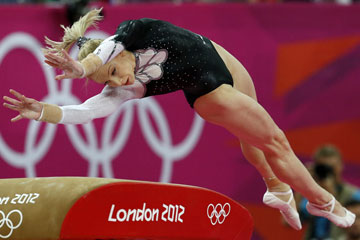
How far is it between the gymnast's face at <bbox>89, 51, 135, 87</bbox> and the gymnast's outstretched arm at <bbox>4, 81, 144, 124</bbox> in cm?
12

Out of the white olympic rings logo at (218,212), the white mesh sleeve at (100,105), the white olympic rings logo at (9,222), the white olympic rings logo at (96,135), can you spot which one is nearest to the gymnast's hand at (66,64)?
the white mesh sleeve at (100,105)

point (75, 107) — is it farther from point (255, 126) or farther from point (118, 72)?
point (255, 126)

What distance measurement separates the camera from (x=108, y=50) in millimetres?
3725

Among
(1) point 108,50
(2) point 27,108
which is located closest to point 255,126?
(1) point 108,50

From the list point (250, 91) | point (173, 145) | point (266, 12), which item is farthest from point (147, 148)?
point (250, 91)

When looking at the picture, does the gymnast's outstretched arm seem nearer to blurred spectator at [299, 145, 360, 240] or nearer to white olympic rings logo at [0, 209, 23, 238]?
white olympic rings logo at [0, 209, 23, 238]

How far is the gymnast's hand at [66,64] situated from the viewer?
11.6 ft

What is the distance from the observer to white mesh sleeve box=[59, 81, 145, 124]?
3.82 meters

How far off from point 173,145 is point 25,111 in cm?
298

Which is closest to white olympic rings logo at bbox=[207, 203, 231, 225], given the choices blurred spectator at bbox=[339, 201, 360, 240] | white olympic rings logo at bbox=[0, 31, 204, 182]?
white olympic rings logo at bbox=[0, 31, 204, 182]

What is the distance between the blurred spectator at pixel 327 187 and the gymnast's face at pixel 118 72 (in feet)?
9.33

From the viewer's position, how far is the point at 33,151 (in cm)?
584

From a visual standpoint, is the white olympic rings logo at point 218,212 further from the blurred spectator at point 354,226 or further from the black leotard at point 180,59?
the blurred spectator at point 354,226

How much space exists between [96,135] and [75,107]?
7.57 feet
